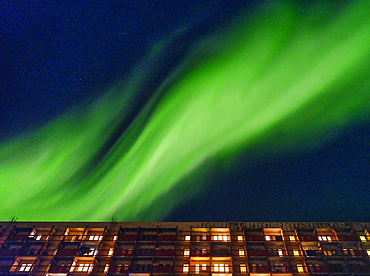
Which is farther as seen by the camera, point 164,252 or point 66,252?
point 66,252

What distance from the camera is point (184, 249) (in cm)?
5859

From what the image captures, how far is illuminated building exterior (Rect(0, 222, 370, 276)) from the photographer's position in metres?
54.8

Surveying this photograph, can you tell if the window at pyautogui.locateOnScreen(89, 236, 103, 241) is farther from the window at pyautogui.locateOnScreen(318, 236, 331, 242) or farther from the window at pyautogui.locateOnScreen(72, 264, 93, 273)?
the window at pyautogui.locateOnScreen(318, 236, 331, 242)

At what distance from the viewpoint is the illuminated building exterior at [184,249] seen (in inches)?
2158

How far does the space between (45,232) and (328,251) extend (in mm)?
51451

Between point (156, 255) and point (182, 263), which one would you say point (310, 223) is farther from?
point (156, 255)

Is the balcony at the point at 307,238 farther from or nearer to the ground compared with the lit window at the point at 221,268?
farther from the ground

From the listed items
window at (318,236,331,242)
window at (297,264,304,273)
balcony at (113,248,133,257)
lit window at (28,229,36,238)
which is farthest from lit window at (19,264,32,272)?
window at (318,236,331,242)

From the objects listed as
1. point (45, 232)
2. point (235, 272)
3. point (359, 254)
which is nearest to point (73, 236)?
point (45, 232)

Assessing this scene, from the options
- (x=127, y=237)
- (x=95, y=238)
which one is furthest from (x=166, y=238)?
(x=95, y=238)

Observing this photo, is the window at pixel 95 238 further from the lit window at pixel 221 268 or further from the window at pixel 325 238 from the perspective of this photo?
the window at pixel 325 238

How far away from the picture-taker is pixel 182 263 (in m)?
56.4

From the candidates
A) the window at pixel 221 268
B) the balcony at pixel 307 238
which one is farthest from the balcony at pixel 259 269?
the balcony at pixel 307 238

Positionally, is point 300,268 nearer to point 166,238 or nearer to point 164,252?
point 164,252
